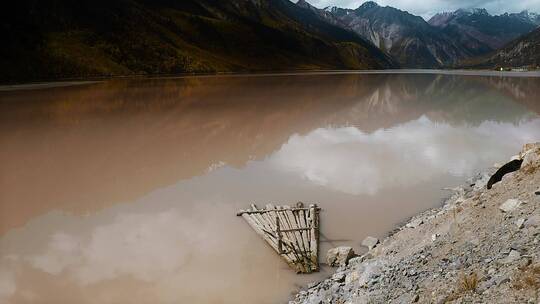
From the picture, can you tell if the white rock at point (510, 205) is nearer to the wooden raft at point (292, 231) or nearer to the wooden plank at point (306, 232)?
the wooden raft at point (292, 231)

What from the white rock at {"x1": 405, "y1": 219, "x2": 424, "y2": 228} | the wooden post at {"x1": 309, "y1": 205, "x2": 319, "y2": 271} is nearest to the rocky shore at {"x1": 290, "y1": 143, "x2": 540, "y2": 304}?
the wooden post at {"x1": 309, "y1": 205, "x2": 319, "y2": 271}

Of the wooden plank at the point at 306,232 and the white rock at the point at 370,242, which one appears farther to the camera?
the white rock at the point at 370,242

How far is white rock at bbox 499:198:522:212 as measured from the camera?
35.7 feet

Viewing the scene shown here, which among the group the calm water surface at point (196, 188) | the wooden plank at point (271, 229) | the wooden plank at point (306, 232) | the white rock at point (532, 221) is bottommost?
the calm water surface at point (196, 188)

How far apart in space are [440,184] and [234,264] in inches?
475

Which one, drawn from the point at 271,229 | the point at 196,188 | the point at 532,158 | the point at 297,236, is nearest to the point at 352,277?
the point at 297,236

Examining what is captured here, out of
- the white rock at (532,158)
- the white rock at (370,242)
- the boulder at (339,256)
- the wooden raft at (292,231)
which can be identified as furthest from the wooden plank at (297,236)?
the white rock at (532,158)

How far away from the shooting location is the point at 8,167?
25.3 metres

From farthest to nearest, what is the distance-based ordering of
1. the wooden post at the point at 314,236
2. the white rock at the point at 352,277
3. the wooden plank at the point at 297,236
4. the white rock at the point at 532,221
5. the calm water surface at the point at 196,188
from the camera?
the wooden plank at the point at 297,236 → the wooden post at the point at 314,236 → the calm water surface at the point at 196,188 → the white rock at the point at 352,277 → the white rock at the point at 532,221

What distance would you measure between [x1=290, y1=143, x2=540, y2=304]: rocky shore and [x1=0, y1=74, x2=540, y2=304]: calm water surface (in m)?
1.72

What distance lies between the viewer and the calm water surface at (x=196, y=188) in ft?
41.4

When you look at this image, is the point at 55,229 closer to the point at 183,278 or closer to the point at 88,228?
the point at 88,228

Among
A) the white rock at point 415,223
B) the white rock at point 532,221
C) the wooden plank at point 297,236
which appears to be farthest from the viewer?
the white rock at point 415,223

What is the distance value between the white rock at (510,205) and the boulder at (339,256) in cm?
422
